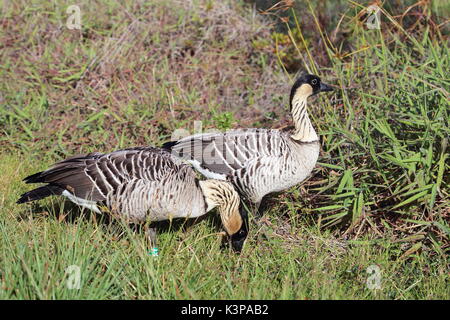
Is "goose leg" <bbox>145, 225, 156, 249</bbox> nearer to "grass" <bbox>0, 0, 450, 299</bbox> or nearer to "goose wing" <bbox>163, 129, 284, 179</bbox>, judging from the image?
"grass" <bbox>0, 0, 450, 299</bbox>

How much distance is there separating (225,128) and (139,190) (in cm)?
155

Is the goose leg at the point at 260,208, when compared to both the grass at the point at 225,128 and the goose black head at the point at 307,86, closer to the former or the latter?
the grass at the point at 225,128

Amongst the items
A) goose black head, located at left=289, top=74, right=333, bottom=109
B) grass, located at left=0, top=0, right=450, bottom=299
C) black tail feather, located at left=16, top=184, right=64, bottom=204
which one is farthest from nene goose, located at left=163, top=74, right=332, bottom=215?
black tail feather, located at left=16, top=184, right=64, bottom=204

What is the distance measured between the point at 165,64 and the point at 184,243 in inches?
126

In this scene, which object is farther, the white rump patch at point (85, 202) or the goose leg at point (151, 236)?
the white rump patch at point (85, 202)

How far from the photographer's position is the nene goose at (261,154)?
502 cm

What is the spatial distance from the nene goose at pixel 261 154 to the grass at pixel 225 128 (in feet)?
0.80

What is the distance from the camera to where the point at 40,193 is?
14.9ft

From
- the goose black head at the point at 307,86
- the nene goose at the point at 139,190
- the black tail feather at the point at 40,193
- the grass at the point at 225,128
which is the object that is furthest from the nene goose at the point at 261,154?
the black tail feather at the point at 40,193

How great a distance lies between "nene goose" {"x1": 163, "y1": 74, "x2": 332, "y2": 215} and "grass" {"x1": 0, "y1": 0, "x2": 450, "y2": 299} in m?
0.24

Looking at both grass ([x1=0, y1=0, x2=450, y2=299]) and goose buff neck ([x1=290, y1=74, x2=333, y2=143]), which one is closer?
grass ([x1=0, y1=0, x2=450, y2=299])

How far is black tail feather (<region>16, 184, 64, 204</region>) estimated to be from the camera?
448 cm
